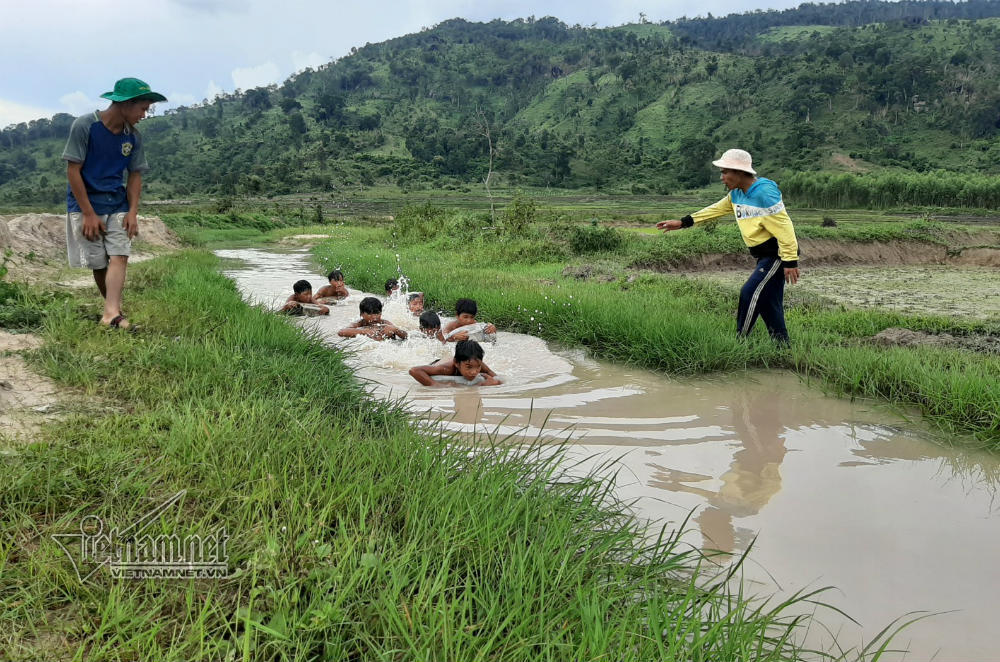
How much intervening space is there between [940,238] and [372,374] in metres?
20.4

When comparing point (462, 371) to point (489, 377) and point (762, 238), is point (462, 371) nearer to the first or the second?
point (489, 377)

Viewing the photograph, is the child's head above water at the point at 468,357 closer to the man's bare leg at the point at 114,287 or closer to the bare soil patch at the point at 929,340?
the man's bare leg at the point at 114,287

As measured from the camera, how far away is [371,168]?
263ft

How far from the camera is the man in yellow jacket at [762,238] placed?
5.08 metres

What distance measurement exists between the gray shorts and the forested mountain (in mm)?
57258

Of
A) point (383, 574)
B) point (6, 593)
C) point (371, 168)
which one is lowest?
point (383, 574)

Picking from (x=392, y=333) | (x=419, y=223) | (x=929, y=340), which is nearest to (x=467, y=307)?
(x=392, y=333)

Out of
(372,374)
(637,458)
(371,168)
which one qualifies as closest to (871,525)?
(637,458)

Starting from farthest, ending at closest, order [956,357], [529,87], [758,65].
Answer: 1. [529,87]
2. [758,65]
3. [956,357]

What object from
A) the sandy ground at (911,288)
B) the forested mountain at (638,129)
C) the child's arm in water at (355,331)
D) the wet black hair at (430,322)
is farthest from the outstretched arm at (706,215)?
the forested mountain at (638,129)

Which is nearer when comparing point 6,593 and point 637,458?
point 6,593

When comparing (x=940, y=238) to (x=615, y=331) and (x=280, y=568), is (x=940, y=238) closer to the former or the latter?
(x=615, y=331)

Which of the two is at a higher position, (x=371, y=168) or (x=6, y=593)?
(x=371, y=168)

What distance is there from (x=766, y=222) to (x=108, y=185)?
213 inches
